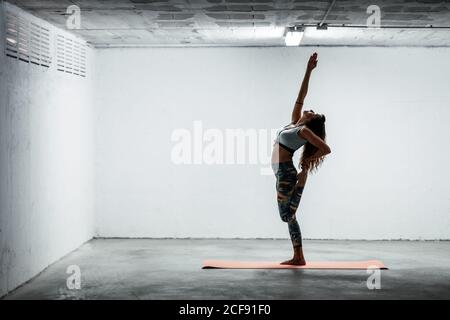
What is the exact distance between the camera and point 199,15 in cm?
644

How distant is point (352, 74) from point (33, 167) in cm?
446

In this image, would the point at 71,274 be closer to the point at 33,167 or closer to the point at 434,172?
the point at 33,167

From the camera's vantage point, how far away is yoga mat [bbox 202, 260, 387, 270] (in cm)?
646

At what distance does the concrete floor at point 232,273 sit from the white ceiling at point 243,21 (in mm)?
2470

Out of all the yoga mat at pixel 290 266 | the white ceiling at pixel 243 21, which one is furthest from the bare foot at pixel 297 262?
the white ceiling at pixel 243 21

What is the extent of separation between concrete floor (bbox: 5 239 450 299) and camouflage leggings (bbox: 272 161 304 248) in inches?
19.4

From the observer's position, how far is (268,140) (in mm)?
8586

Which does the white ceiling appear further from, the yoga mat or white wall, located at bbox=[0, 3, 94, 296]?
the yoga mat

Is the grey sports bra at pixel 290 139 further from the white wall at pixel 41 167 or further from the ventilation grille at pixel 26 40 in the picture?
the ventilation grille at pixel 26 40

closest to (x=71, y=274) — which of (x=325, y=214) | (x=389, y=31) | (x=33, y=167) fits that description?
(x=33, y=167)

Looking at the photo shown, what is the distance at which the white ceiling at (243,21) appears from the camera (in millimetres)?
5840
